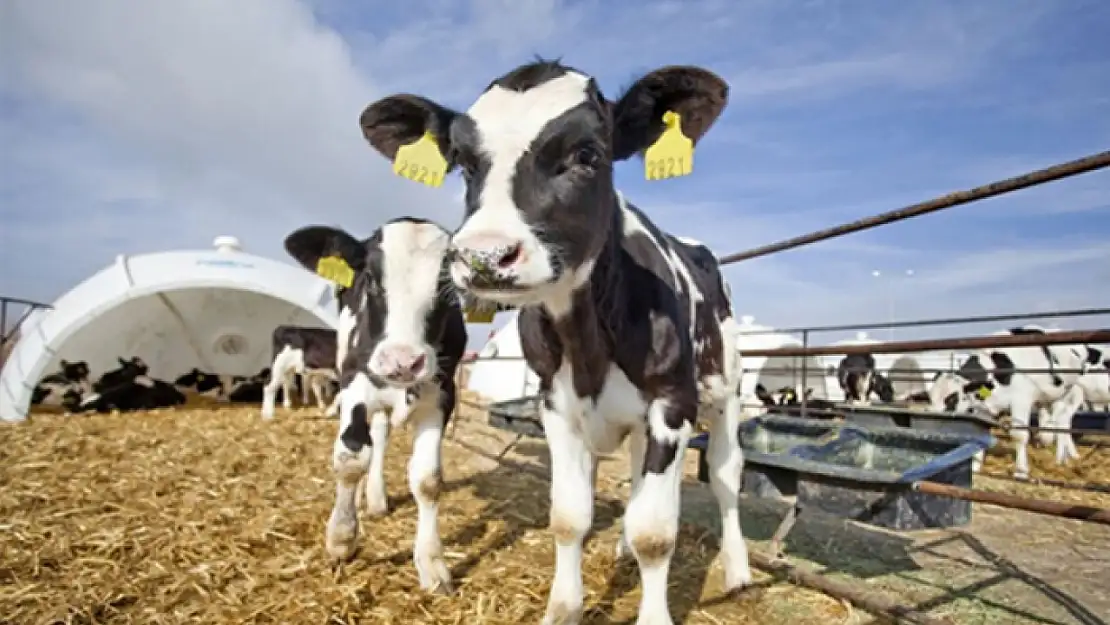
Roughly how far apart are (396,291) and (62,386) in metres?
12.8

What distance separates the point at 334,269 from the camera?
4.41m

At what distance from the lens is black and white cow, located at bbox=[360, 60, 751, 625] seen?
2.15 m

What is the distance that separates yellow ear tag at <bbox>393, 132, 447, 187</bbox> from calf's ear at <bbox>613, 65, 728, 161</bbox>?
83cm

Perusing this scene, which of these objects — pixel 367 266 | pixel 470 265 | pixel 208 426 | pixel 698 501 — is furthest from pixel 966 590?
pixel 208 426

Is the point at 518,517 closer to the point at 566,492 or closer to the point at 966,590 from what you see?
the point at 566,492

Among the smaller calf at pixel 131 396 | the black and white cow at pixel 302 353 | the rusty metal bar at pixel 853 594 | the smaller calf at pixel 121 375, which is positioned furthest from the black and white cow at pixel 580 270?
the smaller calf at pixel 121 375

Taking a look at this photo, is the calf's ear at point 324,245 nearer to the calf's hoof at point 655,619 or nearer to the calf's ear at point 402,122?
the calf's ear at point 402,122

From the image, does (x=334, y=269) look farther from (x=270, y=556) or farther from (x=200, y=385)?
(x=200, y=385)

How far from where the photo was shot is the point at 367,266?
4.00m

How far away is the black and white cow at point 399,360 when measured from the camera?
346 cm

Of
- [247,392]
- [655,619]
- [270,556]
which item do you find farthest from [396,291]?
[247,392]

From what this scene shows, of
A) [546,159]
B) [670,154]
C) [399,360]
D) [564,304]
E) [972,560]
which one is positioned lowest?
[972,560]

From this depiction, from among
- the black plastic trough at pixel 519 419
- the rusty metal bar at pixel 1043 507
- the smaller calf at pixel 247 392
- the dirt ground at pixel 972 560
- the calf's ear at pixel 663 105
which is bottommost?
the dirt ground at pixel 972 560

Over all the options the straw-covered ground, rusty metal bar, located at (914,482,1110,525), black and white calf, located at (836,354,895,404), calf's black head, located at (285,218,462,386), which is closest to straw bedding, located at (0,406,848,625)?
the straw-covered ground
